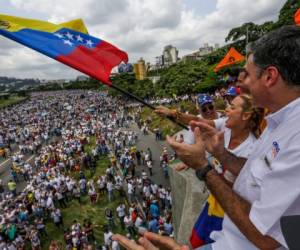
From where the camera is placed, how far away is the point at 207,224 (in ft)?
8.02

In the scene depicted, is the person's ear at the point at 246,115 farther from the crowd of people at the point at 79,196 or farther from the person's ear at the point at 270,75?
the crowd of people at the point at 79,196

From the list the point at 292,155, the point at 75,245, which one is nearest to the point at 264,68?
the point at 292,155

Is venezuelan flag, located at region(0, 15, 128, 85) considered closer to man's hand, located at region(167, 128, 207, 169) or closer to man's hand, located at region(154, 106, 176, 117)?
man's hand, located at region(154, 106, 176, 117)

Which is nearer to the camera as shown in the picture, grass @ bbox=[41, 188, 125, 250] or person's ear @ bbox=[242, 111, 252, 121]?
person's ear @ bbox=[242, 111, 252, 121]

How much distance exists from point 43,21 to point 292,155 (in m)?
5.30

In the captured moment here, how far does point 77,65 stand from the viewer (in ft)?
16.8

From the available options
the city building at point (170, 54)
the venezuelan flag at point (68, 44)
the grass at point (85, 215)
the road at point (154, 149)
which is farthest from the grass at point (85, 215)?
the city building at point (170, 54)

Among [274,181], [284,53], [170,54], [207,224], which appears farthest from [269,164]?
[170,54]

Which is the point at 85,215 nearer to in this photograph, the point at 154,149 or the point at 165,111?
the point at 154,149

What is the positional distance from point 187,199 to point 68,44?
3.33 m

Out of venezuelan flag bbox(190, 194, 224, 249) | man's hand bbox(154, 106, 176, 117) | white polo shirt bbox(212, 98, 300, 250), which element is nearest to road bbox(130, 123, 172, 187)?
man's hand bbox(154, 106, 176, 117)

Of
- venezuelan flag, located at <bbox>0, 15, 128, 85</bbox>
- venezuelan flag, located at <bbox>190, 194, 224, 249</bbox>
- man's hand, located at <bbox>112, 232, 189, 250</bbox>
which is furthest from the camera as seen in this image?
venezuelan flag, located at <bbox>0, 15, 128, 85</bbox>

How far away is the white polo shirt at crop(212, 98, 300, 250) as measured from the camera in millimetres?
1426

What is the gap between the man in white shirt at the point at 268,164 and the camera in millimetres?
1452
